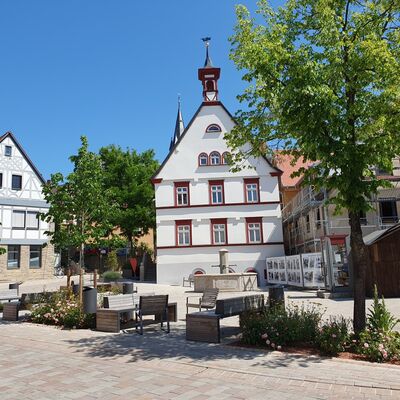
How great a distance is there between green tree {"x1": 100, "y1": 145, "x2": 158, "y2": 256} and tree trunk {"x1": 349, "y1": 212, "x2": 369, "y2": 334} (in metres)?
32.9

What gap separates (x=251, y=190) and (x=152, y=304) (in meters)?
22.5

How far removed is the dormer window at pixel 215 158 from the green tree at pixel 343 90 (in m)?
23.1

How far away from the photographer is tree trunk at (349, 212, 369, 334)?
342 inches

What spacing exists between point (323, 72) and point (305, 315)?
16.0 ft

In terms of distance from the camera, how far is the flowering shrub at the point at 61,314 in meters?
12.0

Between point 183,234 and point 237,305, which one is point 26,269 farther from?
point 237,305

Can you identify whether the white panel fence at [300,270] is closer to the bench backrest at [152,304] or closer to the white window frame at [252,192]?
the white window frame at [252,192]

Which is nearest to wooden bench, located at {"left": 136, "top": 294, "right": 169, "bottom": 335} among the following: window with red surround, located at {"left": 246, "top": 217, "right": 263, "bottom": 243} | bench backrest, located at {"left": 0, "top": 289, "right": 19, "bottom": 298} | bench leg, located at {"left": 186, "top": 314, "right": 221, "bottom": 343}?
bench leg, located at {"left": 186, "top": 314, "right": 221, "bottom": 343}

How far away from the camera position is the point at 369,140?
8344mm

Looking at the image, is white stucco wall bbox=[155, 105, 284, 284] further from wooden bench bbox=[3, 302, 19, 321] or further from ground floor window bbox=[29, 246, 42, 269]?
wooden bench bbox=[3, 302, 19, 321]

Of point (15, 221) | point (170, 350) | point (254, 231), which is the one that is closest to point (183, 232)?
point (254, 231)

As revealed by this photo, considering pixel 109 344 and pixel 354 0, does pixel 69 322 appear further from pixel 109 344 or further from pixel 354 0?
pixel 354 0

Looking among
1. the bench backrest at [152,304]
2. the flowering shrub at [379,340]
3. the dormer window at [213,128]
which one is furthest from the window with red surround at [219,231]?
the flowering shrub at [379,340]

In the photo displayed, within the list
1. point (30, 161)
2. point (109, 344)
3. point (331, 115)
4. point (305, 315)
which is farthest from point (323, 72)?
point (30, 161)
